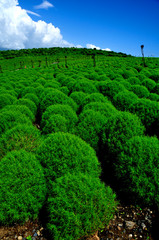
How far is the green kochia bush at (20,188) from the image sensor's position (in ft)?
10.1

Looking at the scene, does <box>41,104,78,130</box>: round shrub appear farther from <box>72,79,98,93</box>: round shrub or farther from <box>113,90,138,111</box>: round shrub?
<box>72,79,98,93</box>: round shrub

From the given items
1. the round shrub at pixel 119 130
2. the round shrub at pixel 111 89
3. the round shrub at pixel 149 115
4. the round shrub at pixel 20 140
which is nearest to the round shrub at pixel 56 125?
the round shrub at pixel 20 140

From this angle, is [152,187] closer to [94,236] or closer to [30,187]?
[94,236]

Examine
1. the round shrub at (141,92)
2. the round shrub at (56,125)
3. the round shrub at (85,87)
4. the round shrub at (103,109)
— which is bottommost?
the round shrub at (56,125)

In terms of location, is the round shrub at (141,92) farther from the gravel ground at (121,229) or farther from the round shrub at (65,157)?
the gravel ground at (121,229)

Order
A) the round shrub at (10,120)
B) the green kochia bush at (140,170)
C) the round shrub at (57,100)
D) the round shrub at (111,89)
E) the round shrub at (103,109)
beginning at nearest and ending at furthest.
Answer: the green kochia bush at (140,170) < the round shrub at (10,120) < the round shrub at (103,109) < the round shrub at (57,100) < the round shrub at (111,89)

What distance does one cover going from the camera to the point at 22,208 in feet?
10.2

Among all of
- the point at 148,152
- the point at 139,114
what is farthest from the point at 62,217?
the point at 139,114

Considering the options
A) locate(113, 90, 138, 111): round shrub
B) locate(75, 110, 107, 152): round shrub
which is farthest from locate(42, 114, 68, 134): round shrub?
locate(113, 90, 138, 111): round shrub

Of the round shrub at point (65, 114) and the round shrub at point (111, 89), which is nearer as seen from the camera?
the round shrub at point (65, 114)

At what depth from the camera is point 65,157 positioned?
3.67 m

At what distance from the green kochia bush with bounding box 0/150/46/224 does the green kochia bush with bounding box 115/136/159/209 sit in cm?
183

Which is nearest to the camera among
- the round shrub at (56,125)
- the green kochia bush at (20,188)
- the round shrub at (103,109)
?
the green kochia bush at (20,188)

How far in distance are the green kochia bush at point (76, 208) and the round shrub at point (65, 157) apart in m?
0.32
